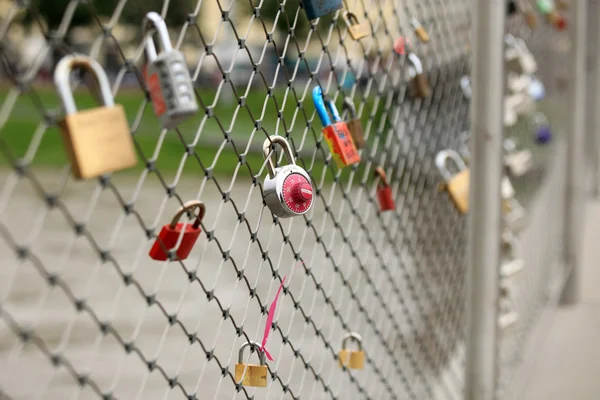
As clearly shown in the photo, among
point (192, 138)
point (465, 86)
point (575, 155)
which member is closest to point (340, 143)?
point (465, 86)

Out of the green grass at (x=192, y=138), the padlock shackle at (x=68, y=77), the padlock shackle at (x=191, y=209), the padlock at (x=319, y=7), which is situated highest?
the green grass at (x=192, y=138)

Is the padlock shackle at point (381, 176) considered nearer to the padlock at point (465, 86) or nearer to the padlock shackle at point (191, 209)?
the padlock shackle at point (191, 209)

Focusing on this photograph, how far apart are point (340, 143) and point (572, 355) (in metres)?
1.98

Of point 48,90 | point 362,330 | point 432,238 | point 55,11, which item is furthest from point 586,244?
point 48,90

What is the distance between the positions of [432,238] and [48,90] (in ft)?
82.1

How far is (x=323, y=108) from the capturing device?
1.11m

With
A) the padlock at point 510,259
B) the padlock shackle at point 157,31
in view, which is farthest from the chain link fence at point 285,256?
the padlock at point 510,259

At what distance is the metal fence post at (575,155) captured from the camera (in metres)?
3.19

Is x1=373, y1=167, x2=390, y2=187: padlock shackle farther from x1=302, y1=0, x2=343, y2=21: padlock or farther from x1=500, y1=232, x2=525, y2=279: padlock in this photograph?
x1=500, y1=232, x2=525, y2=279: padlock

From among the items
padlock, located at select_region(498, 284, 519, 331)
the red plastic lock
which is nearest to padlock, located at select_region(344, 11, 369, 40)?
the red plastic lock

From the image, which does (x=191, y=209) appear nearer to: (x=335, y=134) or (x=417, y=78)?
(x=335, y=134)

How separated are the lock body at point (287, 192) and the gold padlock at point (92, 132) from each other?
319 mm

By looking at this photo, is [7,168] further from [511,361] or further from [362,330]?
[511,361]

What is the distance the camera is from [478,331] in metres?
1.67
